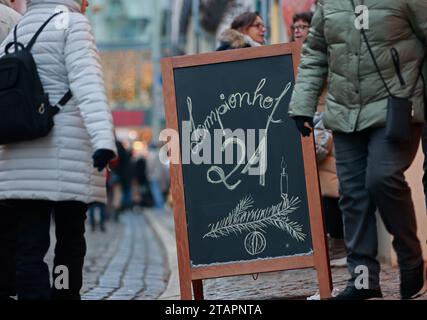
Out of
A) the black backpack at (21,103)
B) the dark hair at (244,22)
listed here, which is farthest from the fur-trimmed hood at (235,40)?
the black backpack at (21,103)

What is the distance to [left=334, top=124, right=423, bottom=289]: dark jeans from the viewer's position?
5.45m

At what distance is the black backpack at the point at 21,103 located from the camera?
5453 millimetres

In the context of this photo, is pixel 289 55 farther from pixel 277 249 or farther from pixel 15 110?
pixel 15 110

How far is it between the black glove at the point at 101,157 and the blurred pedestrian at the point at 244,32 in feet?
9.49

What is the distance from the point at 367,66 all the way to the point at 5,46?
169 centimetres

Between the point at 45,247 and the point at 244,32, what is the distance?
10.3ft

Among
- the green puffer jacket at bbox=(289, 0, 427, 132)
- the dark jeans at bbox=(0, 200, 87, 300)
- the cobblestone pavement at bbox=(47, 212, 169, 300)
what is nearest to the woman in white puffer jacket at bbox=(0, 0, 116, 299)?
the dark jeans at bbox=(0, 200, 87, 300)

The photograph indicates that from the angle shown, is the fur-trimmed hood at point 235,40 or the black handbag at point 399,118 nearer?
the black handbag at point 399,118

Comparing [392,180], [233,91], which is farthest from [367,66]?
[233,91]

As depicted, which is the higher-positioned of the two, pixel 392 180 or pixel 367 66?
pixel 367 66

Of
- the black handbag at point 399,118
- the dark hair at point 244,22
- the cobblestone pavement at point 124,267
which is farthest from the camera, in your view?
the cobblestone pavement at point 124,267

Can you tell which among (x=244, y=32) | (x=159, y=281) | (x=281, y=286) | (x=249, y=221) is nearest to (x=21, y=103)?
(x=249, y=221)

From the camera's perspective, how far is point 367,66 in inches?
217

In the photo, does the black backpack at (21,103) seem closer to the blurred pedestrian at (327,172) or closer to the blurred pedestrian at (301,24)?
the blurred pedestrian at (327,172)
